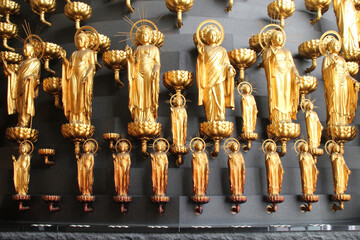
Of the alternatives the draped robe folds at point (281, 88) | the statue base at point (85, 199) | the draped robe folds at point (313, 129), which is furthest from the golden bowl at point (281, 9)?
the statue base at point (85, 199)

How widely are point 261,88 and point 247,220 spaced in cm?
188

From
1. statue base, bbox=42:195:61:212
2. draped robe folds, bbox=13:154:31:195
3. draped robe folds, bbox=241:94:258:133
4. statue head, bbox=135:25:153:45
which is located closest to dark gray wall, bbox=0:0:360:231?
statue base, bbox=42:195:61:212

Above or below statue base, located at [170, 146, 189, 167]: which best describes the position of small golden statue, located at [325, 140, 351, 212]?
below

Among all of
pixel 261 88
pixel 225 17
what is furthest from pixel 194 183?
pixel 225 17

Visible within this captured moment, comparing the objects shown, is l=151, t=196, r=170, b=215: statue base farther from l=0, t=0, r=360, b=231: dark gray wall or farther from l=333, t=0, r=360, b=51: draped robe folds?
l=333, t=0, r=360, b=51: draped robe folds

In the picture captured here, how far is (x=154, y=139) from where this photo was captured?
5766 mm

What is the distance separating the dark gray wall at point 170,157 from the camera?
538cm

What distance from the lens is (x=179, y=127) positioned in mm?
5375

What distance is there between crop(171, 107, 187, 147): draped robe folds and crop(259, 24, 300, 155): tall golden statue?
1.12m

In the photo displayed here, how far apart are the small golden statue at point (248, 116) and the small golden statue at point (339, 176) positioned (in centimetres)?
108

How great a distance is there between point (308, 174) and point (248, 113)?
107 centimetres

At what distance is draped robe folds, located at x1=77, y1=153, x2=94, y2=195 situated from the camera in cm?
532

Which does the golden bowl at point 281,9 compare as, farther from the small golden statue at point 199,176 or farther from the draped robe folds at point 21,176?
the draped robe folds at point 21,176

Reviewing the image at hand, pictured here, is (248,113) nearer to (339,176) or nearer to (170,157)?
(170,157)
